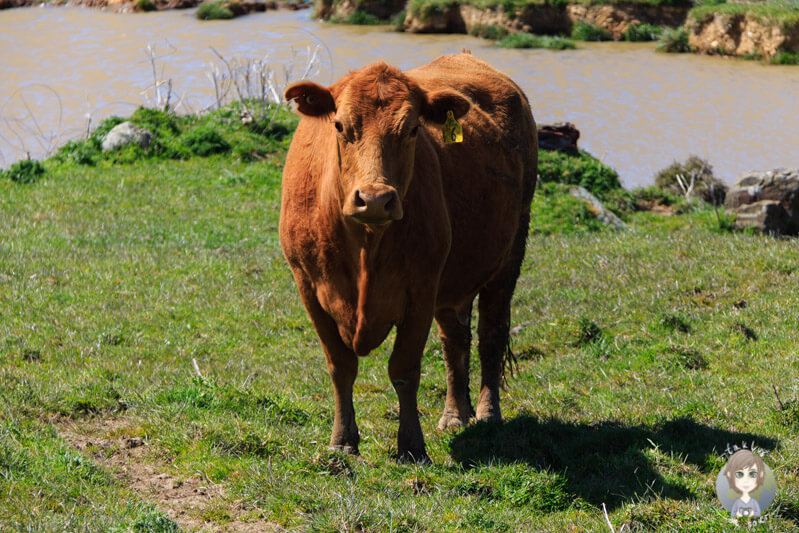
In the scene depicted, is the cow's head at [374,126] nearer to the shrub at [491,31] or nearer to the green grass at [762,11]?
the green grass at [762,11]

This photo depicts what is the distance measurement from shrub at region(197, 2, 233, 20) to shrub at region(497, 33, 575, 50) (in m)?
18.1

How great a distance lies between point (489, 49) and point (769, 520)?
39058mm

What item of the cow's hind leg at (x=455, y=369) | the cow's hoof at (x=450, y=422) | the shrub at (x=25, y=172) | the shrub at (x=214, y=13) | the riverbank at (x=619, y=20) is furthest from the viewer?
the shrub at (x=214, y=13)

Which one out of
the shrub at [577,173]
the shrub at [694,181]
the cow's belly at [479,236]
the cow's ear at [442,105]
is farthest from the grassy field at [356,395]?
the shrub at [694,181]

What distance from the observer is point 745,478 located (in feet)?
14.6

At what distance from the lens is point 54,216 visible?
14.7m

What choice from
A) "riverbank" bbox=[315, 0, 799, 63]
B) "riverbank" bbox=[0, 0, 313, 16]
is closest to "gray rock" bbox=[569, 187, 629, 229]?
"riverbank" bbox=[315, 0, 799, 63]

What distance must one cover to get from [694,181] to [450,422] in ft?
44.4

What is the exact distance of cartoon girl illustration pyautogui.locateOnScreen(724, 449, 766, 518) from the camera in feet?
14.5

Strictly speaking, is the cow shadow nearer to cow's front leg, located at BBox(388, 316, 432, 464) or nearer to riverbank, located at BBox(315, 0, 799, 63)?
cow's front leg, located at BBox(388, 316, 432, 464)

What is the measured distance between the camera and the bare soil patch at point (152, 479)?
5.08m

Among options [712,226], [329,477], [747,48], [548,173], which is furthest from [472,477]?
[747,48]

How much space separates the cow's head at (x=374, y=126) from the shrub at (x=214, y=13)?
163 ft

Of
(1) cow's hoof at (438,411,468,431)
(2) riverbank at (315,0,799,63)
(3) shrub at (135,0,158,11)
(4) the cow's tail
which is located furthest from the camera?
(3) shrub at (135,0,158,11)
